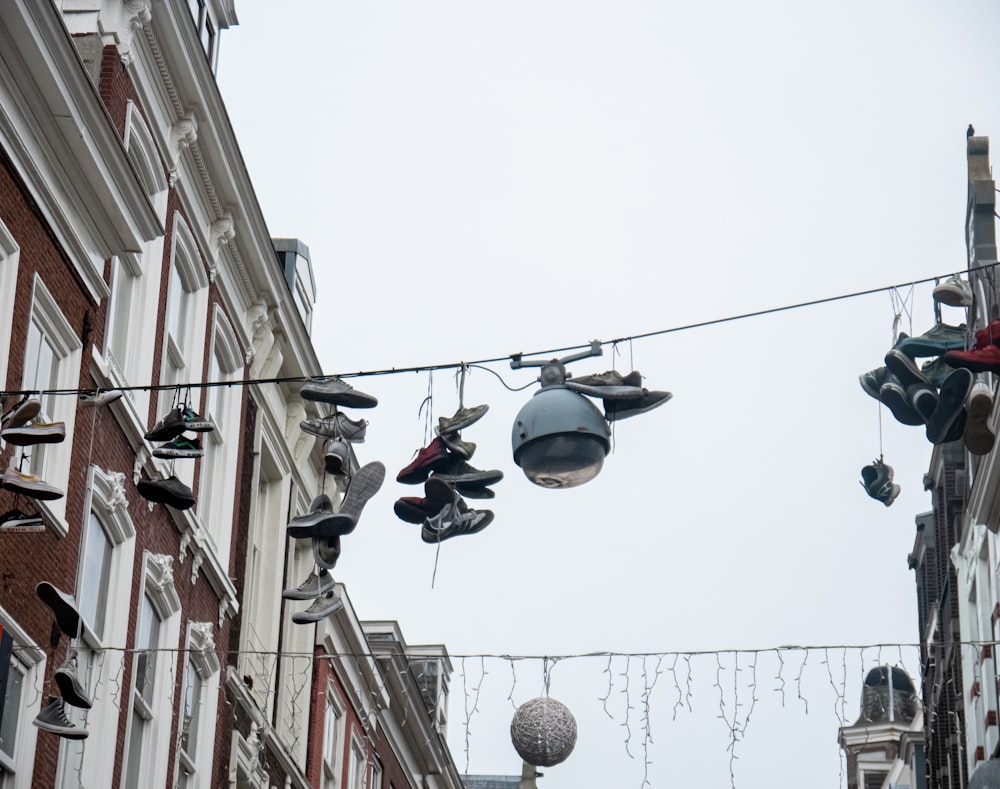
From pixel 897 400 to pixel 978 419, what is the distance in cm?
108

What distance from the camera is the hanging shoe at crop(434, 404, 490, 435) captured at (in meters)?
13.8

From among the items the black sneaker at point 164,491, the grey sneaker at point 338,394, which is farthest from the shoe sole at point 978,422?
the black sneaker at point 164,491

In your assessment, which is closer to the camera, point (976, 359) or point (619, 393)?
point (976, 359)

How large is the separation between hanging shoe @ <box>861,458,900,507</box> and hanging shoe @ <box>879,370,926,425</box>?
938 millimetres

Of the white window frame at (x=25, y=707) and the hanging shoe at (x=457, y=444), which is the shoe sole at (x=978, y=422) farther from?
the white window frame at (x=25, y=707)

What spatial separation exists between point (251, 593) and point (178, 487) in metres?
9.79

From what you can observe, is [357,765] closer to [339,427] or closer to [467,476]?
[339,427]

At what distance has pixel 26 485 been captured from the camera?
508 inches

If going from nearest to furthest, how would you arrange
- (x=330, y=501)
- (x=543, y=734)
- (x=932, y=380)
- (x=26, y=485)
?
1. (x=26, y=485)
2. (x=932, y=380)
3. (x=330, y=501)
4. (x=543, y=734)

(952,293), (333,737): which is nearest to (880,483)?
(952,293)

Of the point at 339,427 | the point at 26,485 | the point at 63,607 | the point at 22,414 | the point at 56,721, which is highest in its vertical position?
the point at 339,427

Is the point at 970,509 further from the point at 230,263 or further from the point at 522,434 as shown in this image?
the point at 522,434

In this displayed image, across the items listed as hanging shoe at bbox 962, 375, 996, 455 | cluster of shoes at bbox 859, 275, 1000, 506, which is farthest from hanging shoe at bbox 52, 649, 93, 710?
hanging shoe at bbox 962, 375, 996, 455

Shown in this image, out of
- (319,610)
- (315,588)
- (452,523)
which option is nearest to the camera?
(452,523)
